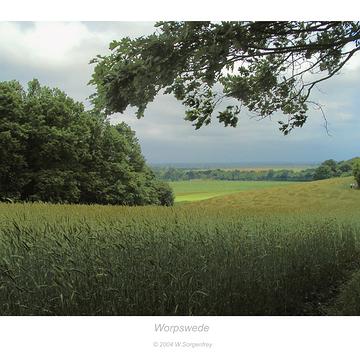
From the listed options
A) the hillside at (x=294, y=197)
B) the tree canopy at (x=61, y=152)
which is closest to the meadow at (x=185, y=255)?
the hillside at (x=294, y=197)

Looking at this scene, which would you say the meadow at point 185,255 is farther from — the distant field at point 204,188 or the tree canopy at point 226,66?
the tree canopy at point 226,66

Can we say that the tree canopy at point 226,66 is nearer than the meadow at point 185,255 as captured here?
No

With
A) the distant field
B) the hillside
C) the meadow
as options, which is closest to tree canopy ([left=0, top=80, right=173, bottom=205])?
the meadow

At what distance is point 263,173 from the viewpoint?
3.62 metres

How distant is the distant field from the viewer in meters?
3.59

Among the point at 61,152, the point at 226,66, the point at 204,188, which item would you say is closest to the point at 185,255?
the point at 204,188

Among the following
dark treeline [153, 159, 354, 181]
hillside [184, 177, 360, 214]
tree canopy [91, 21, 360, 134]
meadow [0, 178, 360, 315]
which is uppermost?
tree canopy [91, 21, 360, 134]

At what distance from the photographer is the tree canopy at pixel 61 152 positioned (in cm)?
333

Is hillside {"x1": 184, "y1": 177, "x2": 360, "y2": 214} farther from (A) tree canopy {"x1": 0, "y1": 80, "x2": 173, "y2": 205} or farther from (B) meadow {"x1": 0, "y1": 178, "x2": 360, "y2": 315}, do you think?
(A) tree canopy {"x1": 0, "y1": 80, "x2": 173, "y2": 205}

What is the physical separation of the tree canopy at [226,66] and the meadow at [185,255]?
71cm

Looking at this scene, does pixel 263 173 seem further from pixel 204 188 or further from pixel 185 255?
pixel 185 255

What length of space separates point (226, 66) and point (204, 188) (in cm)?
99

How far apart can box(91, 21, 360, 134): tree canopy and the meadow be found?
0.71 meters
